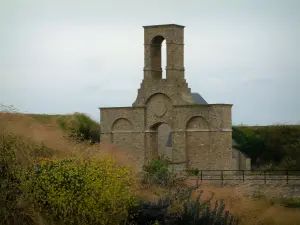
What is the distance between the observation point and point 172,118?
38656mm

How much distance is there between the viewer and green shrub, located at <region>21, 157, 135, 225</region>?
64.2ft

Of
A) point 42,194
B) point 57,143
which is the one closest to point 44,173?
point 42,194

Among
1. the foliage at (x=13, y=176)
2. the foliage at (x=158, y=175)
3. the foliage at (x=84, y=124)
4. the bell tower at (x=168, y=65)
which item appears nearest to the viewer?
the foliage at (x=13, y=176)

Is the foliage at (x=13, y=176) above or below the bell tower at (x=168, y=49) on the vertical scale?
below

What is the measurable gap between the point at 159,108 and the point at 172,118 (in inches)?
37.7

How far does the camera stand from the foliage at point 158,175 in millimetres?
28188

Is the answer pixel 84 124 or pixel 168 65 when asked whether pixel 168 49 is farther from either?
pixel 84 124

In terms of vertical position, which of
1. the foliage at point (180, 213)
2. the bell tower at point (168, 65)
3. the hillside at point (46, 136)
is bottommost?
the foliage at point (180, 213)

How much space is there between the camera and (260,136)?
54094 mm

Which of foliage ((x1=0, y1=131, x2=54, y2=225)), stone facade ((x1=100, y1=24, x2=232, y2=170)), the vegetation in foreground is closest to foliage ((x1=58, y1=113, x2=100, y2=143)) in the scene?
stone facade ((x1=100, y1=24, x2=232, y2=170))

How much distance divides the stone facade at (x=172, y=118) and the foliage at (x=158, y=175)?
3915 millimetres

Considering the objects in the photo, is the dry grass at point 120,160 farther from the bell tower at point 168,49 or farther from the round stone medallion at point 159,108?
the bell tower at point 168,49

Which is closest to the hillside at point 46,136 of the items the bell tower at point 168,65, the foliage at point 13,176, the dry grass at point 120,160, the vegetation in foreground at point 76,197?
the dry grass at point 120,160

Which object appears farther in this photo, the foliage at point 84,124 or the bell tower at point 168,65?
the foliage at point 84,124
